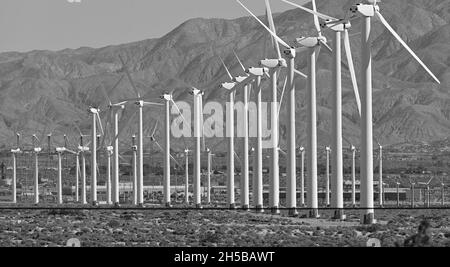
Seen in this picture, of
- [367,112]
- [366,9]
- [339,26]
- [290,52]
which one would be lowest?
[367,112]

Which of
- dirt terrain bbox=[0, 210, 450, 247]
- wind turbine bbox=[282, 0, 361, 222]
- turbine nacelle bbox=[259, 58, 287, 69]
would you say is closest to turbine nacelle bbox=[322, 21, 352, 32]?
wind turbine bbox=[282, 0, 361, 222]

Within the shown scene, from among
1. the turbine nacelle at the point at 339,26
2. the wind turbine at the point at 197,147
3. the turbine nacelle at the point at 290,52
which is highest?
the turbine nacelle at the point at 339,26

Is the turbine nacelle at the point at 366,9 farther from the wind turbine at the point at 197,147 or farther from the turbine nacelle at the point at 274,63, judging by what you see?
the wind turbine at the point at 197,147

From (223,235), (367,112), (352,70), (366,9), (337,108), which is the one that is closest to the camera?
(223,235)

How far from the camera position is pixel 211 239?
49969mm

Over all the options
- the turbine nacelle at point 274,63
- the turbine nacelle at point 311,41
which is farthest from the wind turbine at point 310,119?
the turbine nacelle at point 274,63

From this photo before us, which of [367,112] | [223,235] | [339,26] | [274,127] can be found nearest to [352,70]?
[367,112]

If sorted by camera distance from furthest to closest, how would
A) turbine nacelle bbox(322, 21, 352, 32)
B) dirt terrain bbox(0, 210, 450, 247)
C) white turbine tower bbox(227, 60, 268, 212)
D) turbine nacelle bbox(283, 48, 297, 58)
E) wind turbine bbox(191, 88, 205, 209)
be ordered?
wind turbine bbox(191, 88, 205, 209) < white turbine tower bbox(227, 60, 268, 212) < turbine nacelle bbox(283, 48, 297, 58) < turbine nacelle bbox(322, 21, 352, 32) < dirt terrain bbox(0, 210, 450, 247)

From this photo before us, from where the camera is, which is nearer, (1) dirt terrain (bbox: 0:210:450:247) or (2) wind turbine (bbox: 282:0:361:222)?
(1) dirt terrain (bbox: 0:210:450:247)

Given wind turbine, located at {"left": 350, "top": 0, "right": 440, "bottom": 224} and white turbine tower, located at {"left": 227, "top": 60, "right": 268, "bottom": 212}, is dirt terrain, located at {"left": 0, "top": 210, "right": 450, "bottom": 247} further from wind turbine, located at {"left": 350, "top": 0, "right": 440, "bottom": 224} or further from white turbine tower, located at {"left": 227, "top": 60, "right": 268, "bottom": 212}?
white turbine tower, located at {"left": 227, "top": 60, "right": 268, "bottom": 212}

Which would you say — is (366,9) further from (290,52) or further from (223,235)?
(290,52)

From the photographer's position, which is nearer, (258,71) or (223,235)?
(223,235)

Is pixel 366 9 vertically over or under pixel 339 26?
over
